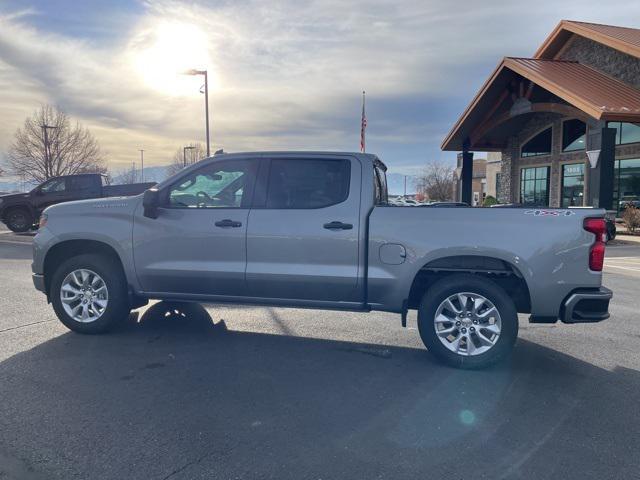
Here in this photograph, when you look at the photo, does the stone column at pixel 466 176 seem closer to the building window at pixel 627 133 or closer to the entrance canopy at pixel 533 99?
the entrance canopy at pixel 533 99

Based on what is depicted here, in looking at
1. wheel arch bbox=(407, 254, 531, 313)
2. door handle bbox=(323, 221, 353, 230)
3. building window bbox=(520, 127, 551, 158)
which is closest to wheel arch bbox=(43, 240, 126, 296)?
door handle bbox=(323, 221, 353, 230)

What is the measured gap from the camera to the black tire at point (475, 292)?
14.4 feet

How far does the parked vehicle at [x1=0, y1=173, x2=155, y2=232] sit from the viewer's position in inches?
683

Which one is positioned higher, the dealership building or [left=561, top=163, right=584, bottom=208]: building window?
the dealership building

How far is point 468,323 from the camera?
451 centimetres

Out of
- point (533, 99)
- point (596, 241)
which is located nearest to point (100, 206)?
point (596, 241)

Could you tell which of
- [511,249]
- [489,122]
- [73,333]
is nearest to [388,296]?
[511,249]

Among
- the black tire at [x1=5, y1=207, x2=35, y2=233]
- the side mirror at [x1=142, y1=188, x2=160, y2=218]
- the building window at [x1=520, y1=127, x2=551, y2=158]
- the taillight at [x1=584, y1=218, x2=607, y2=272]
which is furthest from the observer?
the building window at [x1=520, y1=127, x2=551, y2=158]

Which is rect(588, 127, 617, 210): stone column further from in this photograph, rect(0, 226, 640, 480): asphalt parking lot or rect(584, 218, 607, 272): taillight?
rect(584, 218, 607, 272): taillight

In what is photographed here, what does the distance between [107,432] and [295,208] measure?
2527 millimetres

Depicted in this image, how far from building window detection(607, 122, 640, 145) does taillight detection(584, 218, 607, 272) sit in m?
20.2

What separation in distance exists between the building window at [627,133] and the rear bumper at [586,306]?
2025 cm

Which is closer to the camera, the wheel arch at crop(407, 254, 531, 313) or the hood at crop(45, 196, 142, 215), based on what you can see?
the wheel arch at crop(407, 254, 531, 313)

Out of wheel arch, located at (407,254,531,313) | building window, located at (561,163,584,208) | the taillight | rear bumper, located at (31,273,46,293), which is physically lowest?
rear bumper, located at (31,273,46,293)
